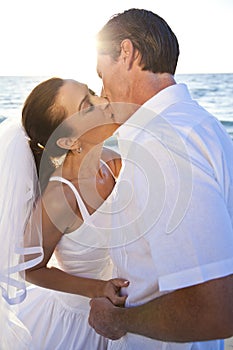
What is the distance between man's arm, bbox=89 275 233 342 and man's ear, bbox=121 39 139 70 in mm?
910

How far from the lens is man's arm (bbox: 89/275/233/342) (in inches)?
64.4

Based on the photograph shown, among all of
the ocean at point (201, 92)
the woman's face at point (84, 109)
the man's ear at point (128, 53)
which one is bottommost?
the ocean at point (201, 92)

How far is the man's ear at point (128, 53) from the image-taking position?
2.10 metres

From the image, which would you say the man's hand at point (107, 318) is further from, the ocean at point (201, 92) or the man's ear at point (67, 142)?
the ocean at point (201, 92)

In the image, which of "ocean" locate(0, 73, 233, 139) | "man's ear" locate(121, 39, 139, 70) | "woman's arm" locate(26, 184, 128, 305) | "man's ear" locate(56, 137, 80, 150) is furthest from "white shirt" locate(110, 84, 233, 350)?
"ocean" locate(0, 73, 233, 139)

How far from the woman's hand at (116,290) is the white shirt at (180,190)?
35 cm

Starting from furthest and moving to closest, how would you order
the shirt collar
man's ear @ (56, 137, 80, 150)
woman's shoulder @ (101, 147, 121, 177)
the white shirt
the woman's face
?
woman's shoulder @ (101, 147, 121, 177) → man's ear @ (56, 137, 80, 150) → the woman's face → the shirt collar → the white shirt

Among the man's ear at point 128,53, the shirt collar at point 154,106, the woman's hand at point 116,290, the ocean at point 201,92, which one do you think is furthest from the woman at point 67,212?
the ocean at point 201,92

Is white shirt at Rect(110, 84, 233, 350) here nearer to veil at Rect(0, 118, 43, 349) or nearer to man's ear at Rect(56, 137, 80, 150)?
veil at Rect(0, 118, 43, 349)

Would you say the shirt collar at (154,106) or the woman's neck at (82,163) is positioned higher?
the shirt collar at (154,106)

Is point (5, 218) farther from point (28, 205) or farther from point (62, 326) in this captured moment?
point (62, 326)

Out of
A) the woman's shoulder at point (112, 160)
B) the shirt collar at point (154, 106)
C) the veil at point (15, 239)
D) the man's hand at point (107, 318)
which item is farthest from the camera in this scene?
the woman's shoulder at point (112, 160)

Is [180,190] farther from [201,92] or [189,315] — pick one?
[201,92]

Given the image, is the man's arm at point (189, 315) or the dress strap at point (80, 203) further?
the dress strap at point (80, 203)
